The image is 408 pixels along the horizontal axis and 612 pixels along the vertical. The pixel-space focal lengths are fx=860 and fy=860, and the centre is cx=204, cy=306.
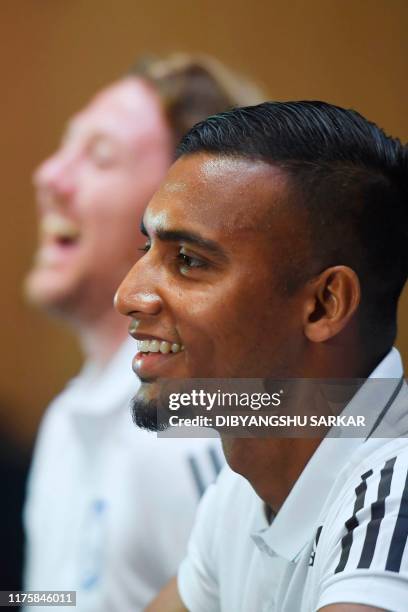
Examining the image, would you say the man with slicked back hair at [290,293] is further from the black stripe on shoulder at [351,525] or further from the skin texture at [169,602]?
the skin texture at [169,602]

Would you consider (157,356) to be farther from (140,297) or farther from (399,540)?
(399,540)

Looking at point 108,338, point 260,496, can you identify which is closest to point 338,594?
point 260,496

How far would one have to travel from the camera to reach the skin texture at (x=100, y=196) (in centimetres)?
184

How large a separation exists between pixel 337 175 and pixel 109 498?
36.9 inches

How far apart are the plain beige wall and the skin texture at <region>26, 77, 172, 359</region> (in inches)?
2.4

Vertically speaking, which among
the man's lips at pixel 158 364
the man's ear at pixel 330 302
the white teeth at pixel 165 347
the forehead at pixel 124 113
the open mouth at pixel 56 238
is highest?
the forehead at pixel 124 113

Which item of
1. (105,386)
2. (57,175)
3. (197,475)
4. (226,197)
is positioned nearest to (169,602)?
(197,475)

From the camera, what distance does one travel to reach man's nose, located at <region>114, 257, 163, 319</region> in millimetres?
912

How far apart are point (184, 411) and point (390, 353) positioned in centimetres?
24

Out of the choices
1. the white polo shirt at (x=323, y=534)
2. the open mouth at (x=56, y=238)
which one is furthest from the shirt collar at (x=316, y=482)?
the open mouth at (x=56, y=238)

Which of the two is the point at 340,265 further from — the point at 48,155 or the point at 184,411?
the point at 48,155

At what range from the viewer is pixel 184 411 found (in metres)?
0.93

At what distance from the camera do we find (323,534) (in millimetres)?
859

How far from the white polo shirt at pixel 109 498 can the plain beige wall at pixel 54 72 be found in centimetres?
14
